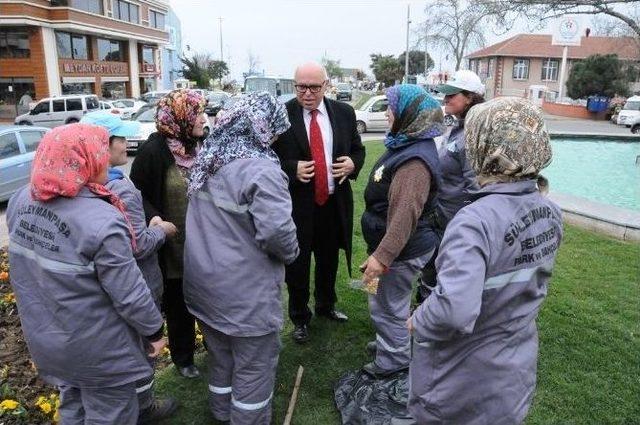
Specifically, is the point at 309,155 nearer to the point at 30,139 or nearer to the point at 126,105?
the point at 30,139

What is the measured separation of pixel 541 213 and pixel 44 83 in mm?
35879

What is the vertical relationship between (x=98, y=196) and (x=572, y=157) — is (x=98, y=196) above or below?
above

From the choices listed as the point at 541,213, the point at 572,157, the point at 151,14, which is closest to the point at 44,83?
the point at 151,14

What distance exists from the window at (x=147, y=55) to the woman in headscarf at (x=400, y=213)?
50.1 metres

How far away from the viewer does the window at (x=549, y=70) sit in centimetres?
5212

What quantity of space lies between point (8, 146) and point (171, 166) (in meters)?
8.67

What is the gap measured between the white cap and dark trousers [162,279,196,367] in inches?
85.1

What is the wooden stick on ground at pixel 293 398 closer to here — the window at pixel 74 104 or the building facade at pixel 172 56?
the window at pixel 74 104

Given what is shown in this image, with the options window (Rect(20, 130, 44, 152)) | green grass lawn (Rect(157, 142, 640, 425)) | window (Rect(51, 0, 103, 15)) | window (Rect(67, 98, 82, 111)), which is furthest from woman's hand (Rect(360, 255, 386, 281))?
window (Rect(51, 0, 103, 15))

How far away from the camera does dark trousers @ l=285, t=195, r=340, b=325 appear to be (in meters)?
3.73

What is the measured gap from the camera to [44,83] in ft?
105

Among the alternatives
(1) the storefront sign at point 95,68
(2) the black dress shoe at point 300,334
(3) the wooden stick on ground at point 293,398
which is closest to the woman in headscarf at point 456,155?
(2) the black dress shoe at point 300,334

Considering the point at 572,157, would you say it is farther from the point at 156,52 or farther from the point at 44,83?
the point at 156,52

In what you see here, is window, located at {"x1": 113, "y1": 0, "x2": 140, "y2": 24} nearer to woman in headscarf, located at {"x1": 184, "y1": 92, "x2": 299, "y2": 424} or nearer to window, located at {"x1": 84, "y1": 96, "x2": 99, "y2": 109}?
window, located at {"x1": 84, "y1": 96, "x2": 99, "y2": 109}
